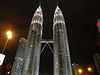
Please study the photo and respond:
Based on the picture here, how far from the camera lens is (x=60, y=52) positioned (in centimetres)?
4631

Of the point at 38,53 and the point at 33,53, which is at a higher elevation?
the point at 38,53

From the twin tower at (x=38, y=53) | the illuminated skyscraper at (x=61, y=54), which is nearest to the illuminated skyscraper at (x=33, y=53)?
the twin tower at (x=38, y=53)

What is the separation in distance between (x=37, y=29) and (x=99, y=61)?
41856 millimetres

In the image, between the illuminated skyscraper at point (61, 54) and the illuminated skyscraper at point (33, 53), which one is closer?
the illuminated skyscraper at point (61, 54)

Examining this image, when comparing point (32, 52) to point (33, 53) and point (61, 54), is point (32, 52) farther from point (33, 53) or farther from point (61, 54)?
point (61, 54)

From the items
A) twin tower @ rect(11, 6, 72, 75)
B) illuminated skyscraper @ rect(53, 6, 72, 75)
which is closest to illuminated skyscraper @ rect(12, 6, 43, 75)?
twin tower @ rect(11, 6, 72, 75)

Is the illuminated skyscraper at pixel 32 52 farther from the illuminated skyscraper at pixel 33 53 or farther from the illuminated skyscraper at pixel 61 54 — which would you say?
the illuminated skyscraper at pixel 61 54

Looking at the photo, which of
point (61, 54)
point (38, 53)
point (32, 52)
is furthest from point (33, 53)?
point (61, 54)

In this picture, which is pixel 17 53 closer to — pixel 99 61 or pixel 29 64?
pixel 29 64

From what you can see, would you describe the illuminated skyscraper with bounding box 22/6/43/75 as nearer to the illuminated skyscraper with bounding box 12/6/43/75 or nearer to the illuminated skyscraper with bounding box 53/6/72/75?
the illuminated skyscraper with bounding box 12/6/43/75

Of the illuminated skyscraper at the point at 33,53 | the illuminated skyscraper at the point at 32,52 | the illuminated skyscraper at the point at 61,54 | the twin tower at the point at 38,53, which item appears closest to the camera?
the illuminated skyscraper at the point at 61,54

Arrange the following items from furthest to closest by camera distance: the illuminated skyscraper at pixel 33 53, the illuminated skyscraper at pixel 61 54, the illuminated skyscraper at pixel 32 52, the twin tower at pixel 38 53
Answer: the illuminated skyscraper at pixel 32 52, the illuminated skyscraper at pixel 33 53, the twin tower at pixel 38 53, the illuminated skyscraper at pixel 61 54

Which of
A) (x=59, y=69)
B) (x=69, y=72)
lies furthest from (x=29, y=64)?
(x=69, y=72)

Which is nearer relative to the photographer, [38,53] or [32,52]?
[32,52]
